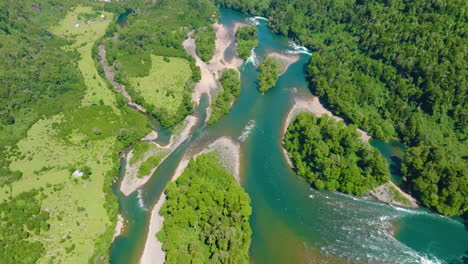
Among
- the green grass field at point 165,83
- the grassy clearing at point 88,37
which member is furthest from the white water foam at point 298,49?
the grassy clearing at point 88,37

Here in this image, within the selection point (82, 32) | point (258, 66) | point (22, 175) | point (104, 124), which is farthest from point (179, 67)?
point (22, 175)

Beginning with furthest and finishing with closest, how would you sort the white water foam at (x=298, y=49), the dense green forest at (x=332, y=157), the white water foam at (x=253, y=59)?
the white water foam at (x=298, y=49) → the white water foam at (x=253, y=59) → the dense green forest at (x=332, y=157)

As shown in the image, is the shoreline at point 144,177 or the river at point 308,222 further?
the shoreline at point 144,177

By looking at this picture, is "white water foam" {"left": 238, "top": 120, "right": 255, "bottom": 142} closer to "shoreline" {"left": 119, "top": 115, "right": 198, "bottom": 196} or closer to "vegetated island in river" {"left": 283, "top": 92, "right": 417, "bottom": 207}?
"vegetated island in river" {"left": 283, "top": 92, "right": 417, "bottom": 207}

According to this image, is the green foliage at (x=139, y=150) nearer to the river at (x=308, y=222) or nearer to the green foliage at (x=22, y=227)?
the river at (x=308, y=222)

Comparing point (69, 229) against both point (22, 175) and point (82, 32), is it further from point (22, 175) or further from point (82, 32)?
point (82, 32)

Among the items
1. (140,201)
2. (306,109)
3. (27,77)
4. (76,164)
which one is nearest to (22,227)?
(76,164)
